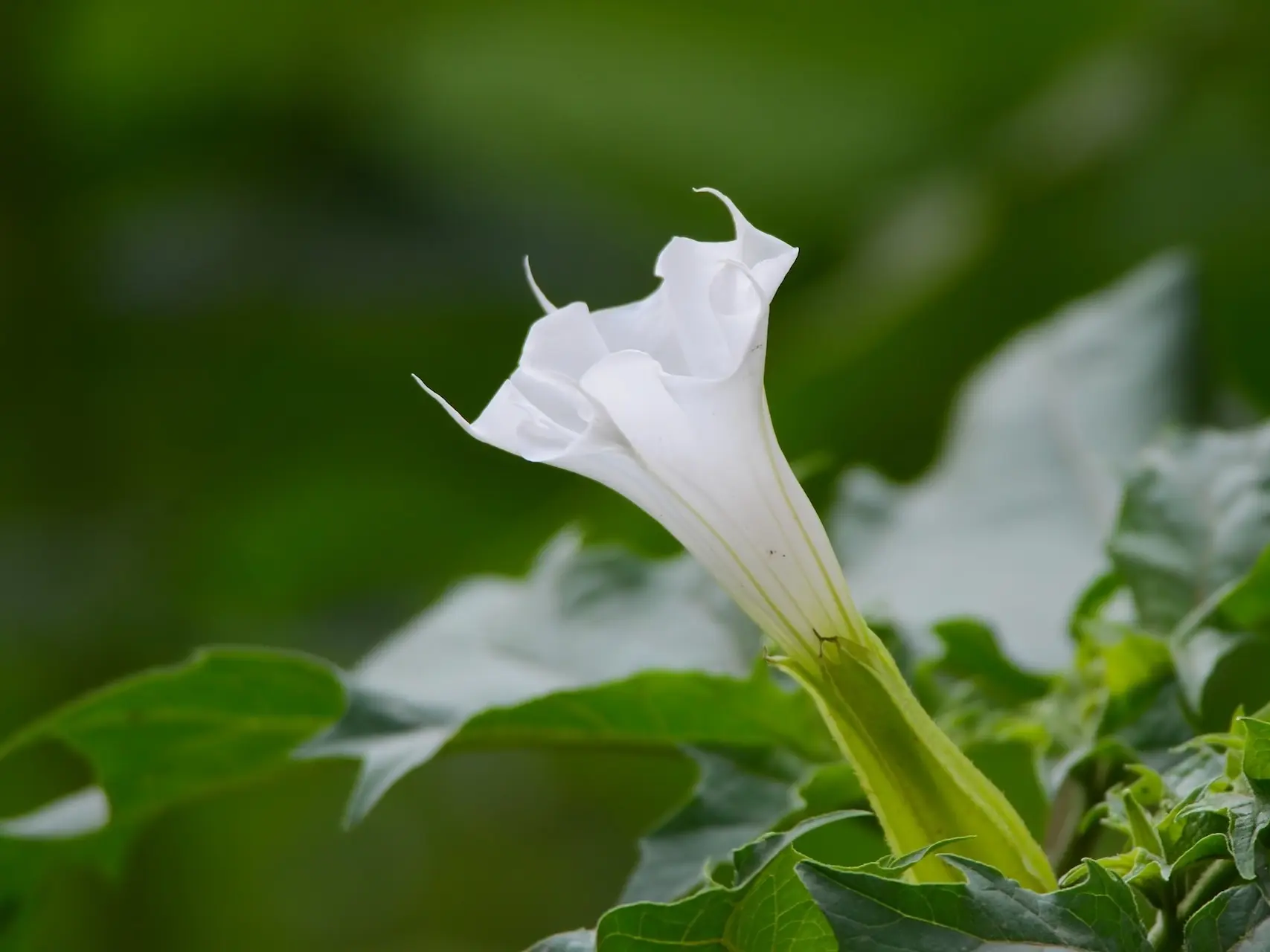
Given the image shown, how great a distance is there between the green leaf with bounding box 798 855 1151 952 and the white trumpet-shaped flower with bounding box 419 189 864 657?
0.08 m

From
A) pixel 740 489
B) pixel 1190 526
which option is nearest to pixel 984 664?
pixel 1190 526

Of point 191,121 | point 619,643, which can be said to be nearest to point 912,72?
point 191,121

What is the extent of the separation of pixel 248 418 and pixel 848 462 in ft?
2.19

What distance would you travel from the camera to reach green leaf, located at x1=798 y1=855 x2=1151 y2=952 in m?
0.28

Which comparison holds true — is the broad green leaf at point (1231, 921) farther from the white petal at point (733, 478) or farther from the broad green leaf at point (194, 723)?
the broad green leaf at point (194, 723)

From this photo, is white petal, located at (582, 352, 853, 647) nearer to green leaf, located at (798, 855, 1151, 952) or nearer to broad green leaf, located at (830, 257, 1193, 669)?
green leaf, located at (798, 855, 1151, 952)

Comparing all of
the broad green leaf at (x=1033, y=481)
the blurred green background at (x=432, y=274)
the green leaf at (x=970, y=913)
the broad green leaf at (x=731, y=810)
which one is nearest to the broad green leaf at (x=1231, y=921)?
the green leaf at (x=970, y=913)

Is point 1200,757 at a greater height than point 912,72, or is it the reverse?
point 912,72

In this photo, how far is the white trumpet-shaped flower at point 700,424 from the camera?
0.32 meters

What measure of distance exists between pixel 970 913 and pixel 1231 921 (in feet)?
0.16

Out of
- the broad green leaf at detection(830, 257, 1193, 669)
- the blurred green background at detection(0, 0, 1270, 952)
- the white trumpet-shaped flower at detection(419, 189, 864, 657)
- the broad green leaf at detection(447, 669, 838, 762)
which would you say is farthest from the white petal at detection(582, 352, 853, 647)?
the blurred green background at detection(0, 0, 1270, 952)

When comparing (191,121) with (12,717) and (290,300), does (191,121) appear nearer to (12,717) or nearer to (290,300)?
(290,300)

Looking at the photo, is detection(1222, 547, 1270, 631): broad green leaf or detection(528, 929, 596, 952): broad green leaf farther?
detection(1222, 547, 1270, 631): broad green leaf

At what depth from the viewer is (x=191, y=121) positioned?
1529 mm
